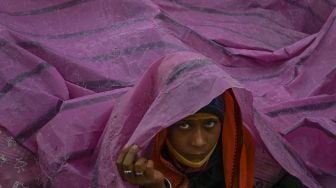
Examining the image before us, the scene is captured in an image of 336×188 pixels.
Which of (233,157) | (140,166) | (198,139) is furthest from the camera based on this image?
(233,157)

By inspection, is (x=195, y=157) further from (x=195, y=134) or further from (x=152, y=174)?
(x=152, y=174)

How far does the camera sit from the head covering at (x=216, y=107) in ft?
6.22

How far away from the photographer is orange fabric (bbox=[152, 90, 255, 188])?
1944 millimetres

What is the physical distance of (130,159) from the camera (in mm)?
1731

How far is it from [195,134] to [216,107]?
0.10 metres

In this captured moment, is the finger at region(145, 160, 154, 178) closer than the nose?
Yes

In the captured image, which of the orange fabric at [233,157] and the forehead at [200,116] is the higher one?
the forehead at [200,116]

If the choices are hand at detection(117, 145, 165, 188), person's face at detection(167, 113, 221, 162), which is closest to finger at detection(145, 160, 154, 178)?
hand at detection(117, 145, 165, 188)

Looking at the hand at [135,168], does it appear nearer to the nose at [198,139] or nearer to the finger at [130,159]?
the finger at [130,159]

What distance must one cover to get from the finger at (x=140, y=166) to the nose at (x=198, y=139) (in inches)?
6.7

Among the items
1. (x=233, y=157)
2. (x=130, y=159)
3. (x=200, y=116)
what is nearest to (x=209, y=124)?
(x=200, y=116)

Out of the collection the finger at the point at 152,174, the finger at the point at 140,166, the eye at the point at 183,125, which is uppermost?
the eye at the point at 183,125

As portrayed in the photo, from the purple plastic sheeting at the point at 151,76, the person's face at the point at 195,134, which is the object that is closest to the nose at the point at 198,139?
the person's face at the point at 195,134

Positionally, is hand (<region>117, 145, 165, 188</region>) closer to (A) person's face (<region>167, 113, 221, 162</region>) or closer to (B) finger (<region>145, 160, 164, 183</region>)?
(B) finger (<region>145, 160, 164, 183</region>)
